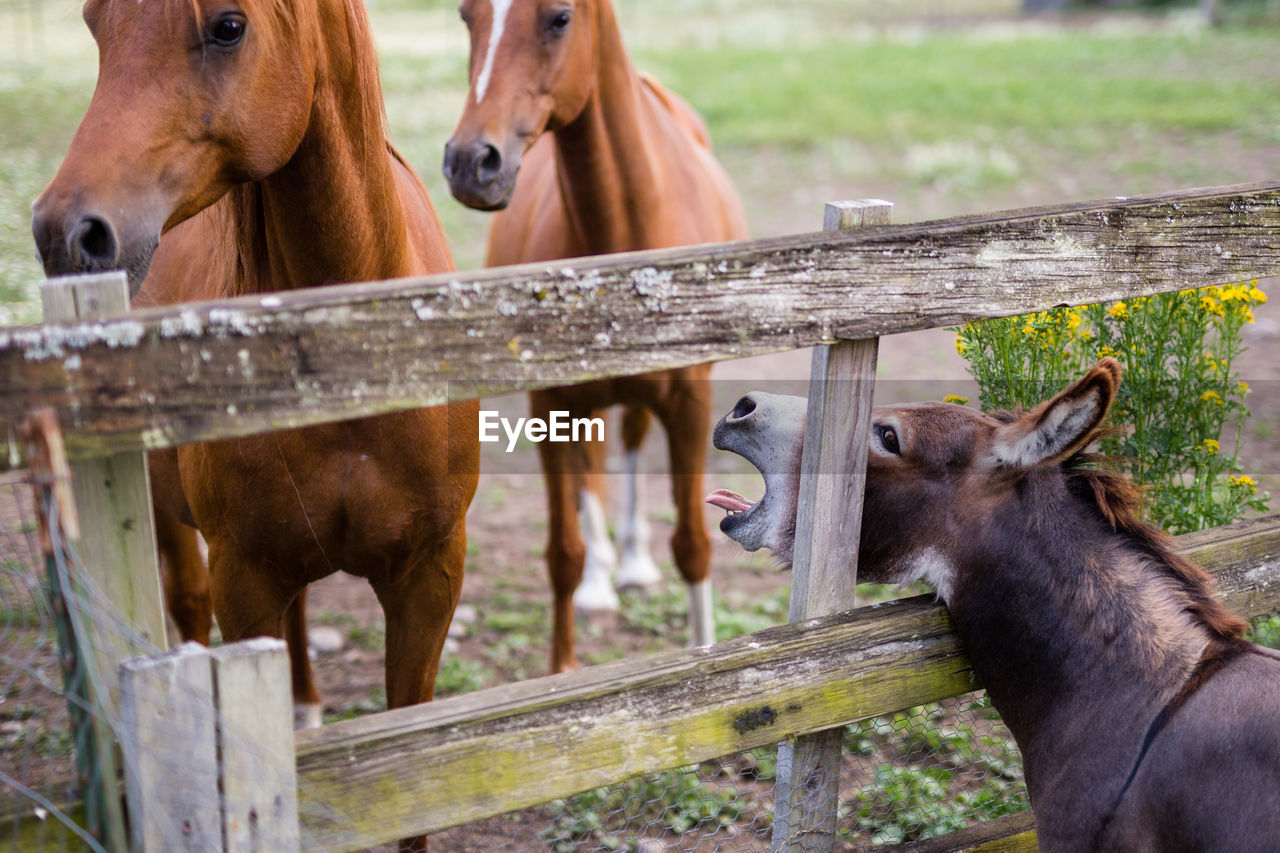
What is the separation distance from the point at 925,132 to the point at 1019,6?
55.0 feet

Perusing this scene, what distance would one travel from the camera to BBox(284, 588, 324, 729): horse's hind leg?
3562 mm

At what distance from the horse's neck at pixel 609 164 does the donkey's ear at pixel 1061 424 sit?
2050 millimetres

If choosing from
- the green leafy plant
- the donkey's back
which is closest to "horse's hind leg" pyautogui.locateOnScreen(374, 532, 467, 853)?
the green leafy plant

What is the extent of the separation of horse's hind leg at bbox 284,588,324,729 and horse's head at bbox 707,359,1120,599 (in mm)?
1946

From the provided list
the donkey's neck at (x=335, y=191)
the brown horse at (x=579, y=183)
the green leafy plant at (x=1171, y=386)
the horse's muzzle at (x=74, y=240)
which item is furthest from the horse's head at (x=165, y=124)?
the green leafy plant at (x=1171, y=386)

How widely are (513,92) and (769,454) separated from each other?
1964mm

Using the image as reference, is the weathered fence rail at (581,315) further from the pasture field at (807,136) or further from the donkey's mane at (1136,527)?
the pasture field at (807,136)

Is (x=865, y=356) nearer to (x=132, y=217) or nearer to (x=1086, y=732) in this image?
(x=1086, y=732)

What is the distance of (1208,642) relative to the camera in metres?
2.07

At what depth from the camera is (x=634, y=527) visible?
515cm

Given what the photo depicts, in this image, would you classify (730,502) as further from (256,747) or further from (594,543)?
(594,543)

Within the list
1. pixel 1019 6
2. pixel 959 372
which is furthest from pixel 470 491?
pixel 1019 6

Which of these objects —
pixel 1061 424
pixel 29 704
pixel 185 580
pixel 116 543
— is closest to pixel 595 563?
pixel 185 580

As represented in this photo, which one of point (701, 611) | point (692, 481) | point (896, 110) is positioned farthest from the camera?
point (896, 110)
